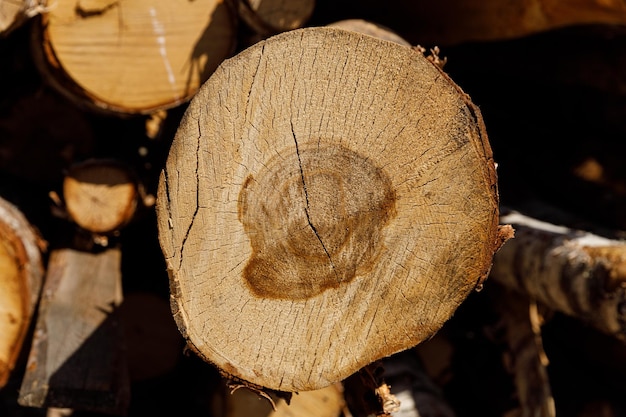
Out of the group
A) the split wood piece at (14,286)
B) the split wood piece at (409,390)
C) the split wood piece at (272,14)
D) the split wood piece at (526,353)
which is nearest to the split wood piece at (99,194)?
the split wood piece at (14,286)

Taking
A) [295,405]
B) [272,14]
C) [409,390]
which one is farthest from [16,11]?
[409,390]

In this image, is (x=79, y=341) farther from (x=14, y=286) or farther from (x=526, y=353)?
(x=526, y=353)

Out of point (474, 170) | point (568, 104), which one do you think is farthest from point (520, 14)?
point (474, 170)

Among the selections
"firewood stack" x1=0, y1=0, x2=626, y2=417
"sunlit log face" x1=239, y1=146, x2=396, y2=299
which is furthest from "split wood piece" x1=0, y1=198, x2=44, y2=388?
"sunlit log face" x1=239, y1=146, x2=396, y2=299

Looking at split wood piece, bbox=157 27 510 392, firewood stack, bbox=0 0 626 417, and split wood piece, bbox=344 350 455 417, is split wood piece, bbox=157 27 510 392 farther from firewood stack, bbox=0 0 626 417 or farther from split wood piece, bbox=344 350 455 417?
split wood piece, bbox=344 350 455 417

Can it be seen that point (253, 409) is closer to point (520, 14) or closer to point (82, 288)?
point (82, 288)

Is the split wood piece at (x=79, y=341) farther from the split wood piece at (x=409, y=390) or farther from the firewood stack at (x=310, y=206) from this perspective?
the split wood piece at (x=409, y=390)

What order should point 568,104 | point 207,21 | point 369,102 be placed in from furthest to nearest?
1. point 568,104
2. point 207,21
3. point 369,102
